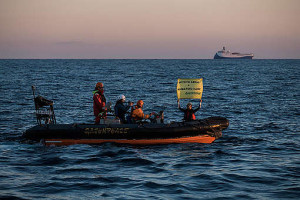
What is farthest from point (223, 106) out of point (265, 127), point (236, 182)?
point (236, 182)

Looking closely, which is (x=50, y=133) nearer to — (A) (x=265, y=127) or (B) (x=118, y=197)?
(B) (x=118, y=197)

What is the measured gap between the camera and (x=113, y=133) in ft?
44.4

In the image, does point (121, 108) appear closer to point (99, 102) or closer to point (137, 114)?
point (137, 114)

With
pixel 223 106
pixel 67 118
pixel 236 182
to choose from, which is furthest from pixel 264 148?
pixel 223 106

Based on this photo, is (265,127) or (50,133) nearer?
(50,133)

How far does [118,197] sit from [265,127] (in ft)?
37.7

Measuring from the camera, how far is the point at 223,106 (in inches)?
1057

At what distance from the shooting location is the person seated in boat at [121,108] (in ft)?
45.5

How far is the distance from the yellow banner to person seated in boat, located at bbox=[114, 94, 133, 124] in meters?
2.01

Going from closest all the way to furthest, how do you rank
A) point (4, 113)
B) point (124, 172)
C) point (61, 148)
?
1. point (124, 172)
2. point (61, 148)
3. point (4, 113)

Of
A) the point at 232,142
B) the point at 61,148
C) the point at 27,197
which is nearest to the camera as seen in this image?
the point at 27,197

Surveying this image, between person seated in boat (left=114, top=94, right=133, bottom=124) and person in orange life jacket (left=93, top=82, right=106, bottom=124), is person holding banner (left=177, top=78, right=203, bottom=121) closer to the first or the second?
person seated in boat (left=114, top=94, right=133, bottom=124)

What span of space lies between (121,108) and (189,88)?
2.70 meters

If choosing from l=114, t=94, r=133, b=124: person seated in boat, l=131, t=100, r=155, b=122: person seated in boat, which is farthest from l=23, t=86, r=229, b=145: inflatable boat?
l=114, t=94, r=133, b=124: person seated in boat
